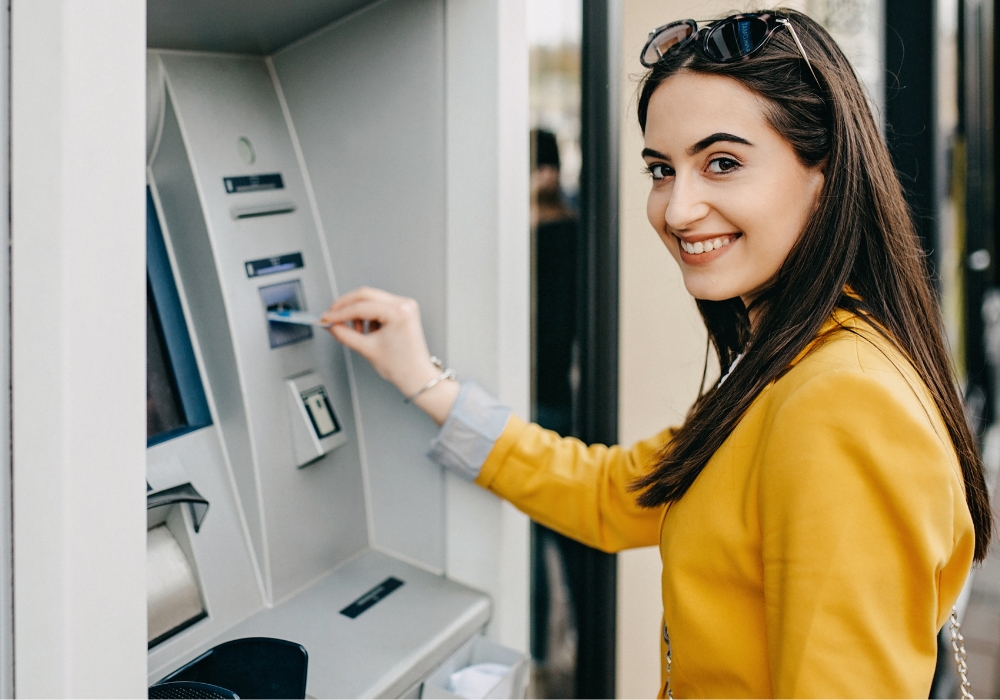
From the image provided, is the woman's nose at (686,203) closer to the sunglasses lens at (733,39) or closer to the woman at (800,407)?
the woman at (800,407)

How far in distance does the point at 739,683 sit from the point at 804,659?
181 millimetres

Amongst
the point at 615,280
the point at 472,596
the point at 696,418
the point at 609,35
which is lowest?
the point at 472,596

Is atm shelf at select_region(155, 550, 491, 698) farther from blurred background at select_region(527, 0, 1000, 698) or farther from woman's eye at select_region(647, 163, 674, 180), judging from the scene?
woman's eye at select_region(647, 163, 674, 180)

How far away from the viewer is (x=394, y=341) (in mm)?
1401

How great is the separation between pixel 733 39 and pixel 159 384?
3.23ft

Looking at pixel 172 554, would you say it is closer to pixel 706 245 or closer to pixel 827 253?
pixel 706 245

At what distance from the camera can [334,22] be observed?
1426 mm

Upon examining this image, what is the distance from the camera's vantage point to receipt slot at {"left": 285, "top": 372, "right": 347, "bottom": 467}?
4.56ft

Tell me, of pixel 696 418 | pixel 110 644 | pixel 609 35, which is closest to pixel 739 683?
pixel 696 418

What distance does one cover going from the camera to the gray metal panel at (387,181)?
1.40m

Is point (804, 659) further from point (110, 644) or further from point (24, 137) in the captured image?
point (24, 137)

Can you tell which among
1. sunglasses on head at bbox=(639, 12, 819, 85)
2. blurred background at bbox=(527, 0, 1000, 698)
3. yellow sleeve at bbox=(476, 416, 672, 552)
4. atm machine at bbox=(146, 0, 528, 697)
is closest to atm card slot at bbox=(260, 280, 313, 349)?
atm machine at bbox=(146, 0, 528, 697)

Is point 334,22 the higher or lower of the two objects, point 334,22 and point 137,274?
the higher

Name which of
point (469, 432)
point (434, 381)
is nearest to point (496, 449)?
point (469, 432)
